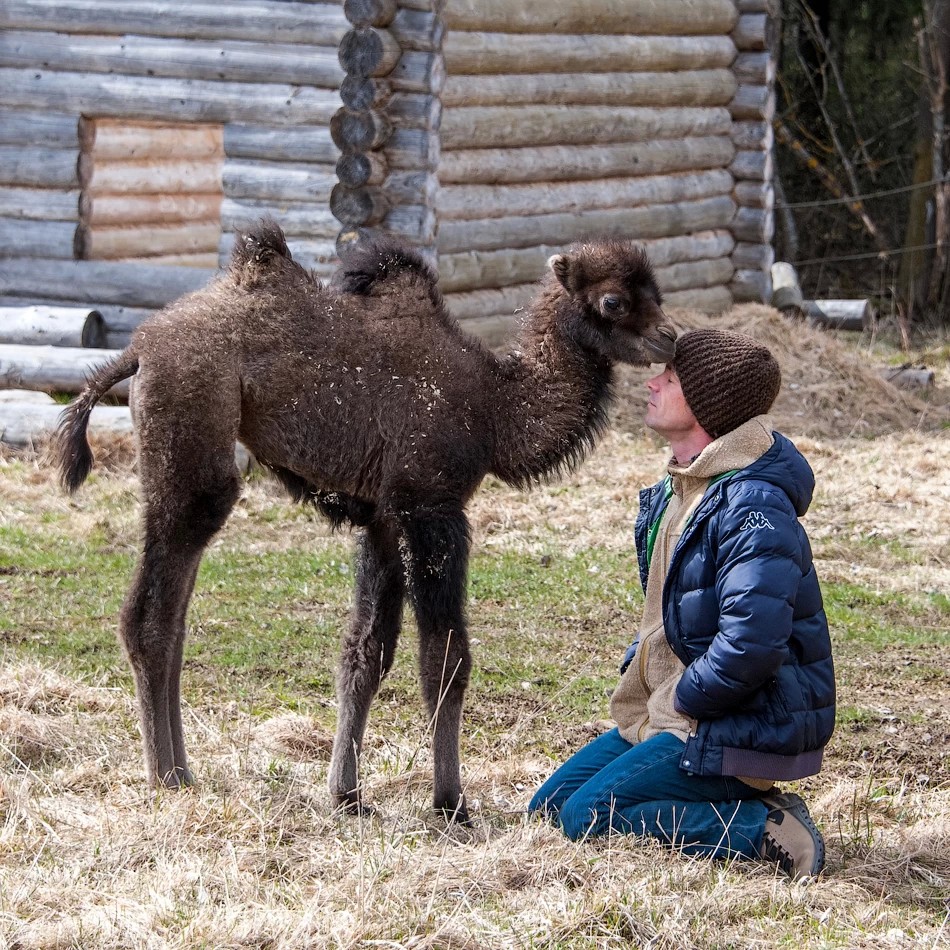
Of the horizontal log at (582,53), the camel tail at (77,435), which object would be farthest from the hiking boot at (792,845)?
the horizontal log at (582,53)

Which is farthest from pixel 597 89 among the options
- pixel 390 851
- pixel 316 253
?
pixel 390 851

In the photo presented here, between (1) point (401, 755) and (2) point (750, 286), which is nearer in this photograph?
(1) point (401, 755)

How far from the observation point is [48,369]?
1163 centimetres

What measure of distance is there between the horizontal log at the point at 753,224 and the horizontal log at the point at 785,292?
0.48m

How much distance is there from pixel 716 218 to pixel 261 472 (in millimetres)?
11600

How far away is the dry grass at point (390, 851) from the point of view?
3.93m

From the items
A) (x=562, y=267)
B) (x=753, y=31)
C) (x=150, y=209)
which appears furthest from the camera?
(x=753, y=31)

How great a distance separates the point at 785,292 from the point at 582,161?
3.81 metres

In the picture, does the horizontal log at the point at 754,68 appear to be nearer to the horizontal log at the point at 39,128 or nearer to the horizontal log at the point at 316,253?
A: the horizontal log at the point at 316,253

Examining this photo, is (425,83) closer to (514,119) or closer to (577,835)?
(514,119)

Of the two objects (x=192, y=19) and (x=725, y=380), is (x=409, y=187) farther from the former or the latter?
(x=725, y=380)

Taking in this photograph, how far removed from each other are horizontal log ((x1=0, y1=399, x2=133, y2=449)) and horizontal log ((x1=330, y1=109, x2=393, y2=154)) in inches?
119

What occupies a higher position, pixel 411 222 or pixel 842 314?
pixel 411 222

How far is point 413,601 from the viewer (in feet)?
16.4
